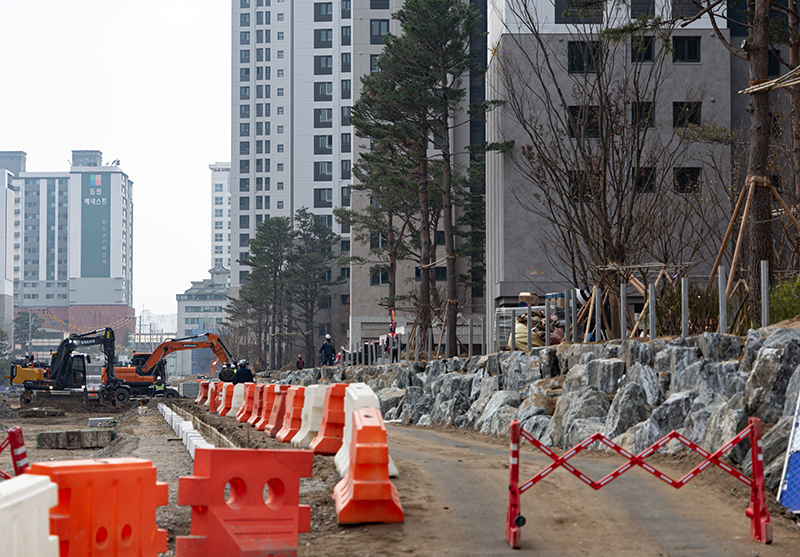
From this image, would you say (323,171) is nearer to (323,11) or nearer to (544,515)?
(323,11)

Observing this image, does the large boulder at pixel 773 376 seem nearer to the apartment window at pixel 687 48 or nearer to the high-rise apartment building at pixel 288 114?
the apartment window at pixel 687 48

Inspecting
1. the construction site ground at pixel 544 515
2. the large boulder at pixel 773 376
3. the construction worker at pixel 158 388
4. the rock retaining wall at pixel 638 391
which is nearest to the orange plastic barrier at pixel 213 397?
the rock retaining wall at pixel 638 391

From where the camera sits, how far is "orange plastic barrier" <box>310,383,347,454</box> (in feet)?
36.7

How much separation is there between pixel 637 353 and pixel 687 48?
24.5m

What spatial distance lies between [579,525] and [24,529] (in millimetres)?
4895

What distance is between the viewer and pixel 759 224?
46.3ft

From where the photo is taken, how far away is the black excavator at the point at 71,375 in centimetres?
4253

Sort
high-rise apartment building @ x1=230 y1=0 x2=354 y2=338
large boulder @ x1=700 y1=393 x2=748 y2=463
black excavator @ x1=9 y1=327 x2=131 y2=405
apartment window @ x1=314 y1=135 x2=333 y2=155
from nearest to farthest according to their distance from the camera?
large boulder @ x1=700 y1=393 x2=748 y2=463, black excavator @ x1=9 y1=327 x2=131 y2=405, high-rise apartment building @ x1=230 y1=0 x2=354 y2=338, apartment window @ x1=314 y1=135 x2=333 y2=155

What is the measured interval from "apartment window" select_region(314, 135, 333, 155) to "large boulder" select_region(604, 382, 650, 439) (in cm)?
11399

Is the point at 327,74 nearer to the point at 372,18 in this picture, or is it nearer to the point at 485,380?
the point at 372,18

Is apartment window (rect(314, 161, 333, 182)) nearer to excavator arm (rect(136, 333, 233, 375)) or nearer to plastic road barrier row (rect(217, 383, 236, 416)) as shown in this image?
excavator arm (rect(136, 333, 233, 375))

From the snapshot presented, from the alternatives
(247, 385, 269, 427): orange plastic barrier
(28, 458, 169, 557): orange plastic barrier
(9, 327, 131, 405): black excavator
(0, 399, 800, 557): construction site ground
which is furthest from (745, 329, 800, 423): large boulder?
(9, 327, 131, 405): black excavator

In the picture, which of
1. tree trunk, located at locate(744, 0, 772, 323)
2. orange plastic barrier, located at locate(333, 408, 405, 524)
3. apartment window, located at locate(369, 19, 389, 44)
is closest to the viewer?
orange plastic barrier, located at locate(333, 408, 405, 524)

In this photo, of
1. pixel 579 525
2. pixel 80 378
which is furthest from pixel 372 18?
pixel 579 525
